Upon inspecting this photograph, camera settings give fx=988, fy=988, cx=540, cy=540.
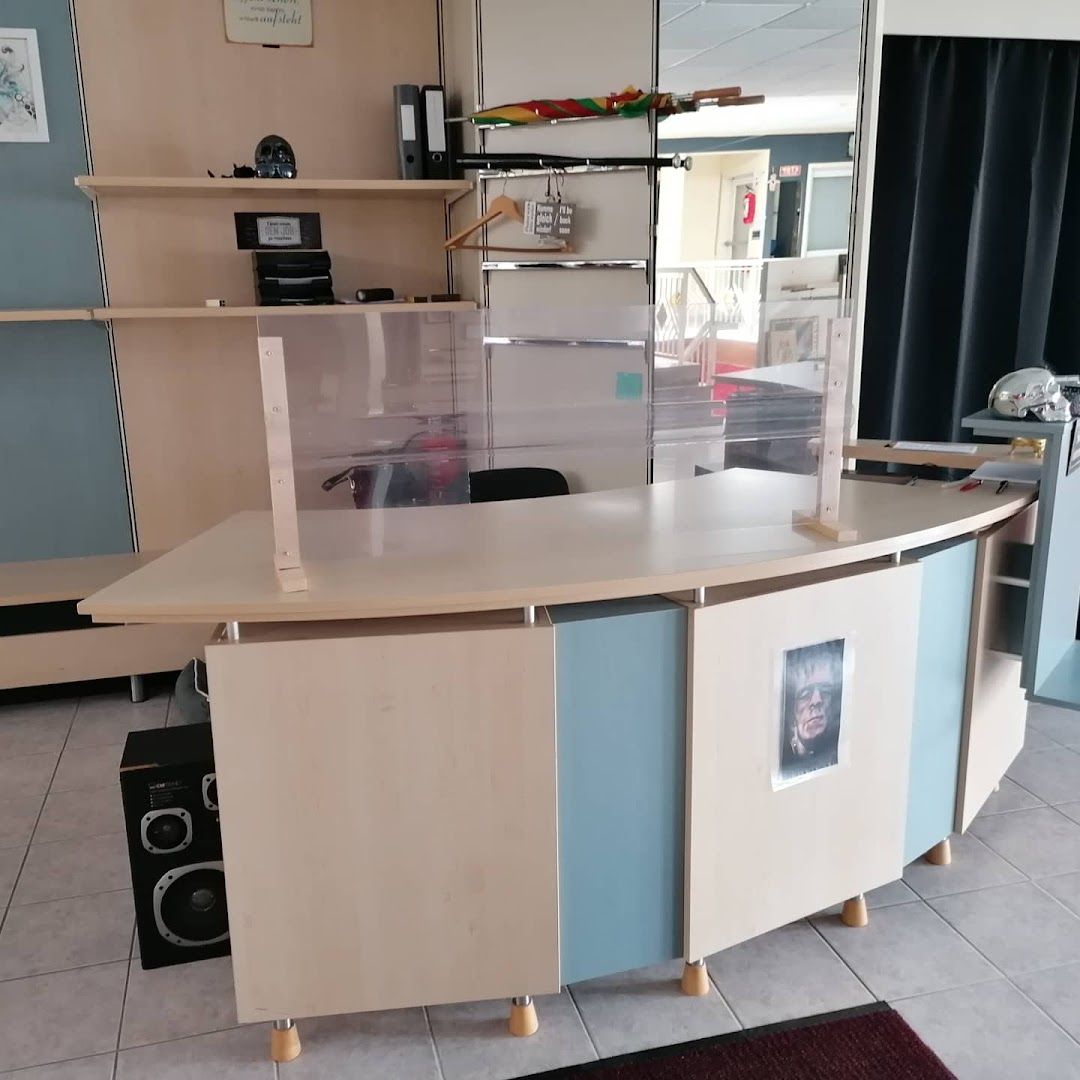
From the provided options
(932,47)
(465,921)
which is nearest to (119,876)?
(465,921)

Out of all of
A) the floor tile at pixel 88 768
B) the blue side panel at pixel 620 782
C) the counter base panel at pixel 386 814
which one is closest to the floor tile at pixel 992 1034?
the blue side panel at pixel 620 782

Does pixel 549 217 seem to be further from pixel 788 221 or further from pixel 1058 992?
pixel 1058 992

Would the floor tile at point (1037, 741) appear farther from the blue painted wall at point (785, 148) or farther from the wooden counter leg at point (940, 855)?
the blue painted wall at point (785, 148)

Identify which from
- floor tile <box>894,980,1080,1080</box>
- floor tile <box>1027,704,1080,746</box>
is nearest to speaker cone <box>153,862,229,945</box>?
floor tile <box>894,980,1080,1080</box>

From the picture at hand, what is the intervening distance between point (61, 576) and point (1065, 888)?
344 cm

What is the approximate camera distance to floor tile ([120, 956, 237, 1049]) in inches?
81.3

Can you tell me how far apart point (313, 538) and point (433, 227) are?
244 cm

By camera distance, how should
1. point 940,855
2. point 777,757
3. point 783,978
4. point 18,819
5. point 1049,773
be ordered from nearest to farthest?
1. point 777,757
2. point 783,978
3. point 940,855
4. point 18,819
5. point 1049,773

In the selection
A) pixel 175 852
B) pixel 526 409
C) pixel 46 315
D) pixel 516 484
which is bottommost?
pixel 175 852

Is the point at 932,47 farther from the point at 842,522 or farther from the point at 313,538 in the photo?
the point at 313,538

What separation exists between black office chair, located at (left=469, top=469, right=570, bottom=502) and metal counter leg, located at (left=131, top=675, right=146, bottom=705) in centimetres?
169

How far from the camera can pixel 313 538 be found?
201 centimetres

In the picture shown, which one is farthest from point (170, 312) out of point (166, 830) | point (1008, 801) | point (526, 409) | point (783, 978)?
point (1008, 801)

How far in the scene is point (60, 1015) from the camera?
2.11 m
